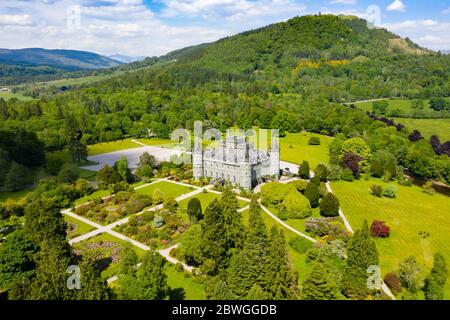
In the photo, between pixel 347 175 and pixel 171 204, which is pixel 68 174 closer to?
pixel 171 204

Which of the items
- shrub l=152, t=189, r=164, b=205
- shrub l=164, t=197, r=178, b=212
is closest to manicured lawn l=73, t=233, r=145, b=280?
shrub l=164, t=197, r=178, b=212

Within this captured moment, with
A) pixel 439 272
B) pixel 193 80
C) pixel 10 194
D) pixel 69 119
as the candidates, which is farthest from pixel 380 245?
pixel 193 80

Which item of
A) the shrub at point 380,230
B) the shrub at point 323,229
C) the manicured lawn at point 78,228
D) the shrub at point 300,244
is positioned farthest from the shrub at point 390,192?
the manicured lawn at point 78,228

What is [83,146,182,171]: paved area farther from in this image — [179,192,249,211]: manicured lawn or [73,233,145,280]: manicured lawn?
[73,233,145,280]: manicured lawn

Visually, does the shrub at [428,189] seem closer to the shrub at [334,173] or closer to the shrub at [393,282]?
the shrub at [334,173]

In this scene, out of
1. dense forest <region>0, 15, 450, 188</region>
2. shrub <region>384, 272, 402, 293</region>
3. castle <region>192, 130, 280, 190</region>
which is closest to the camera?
shrub <region>384, 272, 402, 293</region>

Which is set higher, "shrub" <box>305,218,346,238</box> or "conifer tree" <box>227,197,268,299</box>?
"conifer tree" <box>227,197,268,299</box>
